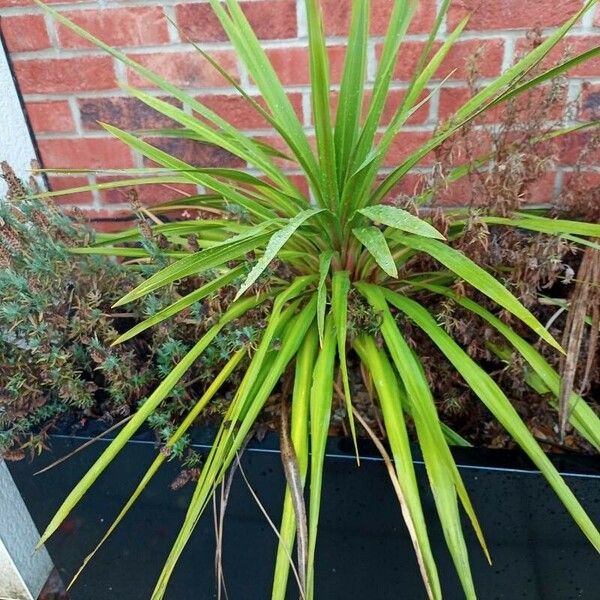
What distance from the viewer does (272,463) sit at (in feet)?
3.64

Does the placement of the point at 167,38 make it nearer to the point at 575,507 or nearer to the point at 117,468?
the point at 117,468

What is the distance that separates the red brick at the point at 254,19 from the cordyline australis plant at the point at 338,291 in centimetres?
36

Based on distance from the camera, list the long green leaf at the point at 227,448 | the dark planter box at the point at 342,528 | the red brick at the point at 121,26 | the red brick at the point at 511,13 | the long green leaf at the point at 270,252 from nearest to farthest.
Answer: the long green leaf at the point at 270,252, the long green leaf at the point at 227,448, the dark planter box at the point at 342,528, the red brick at the point at 511,13, the red brick at the point at 121,26

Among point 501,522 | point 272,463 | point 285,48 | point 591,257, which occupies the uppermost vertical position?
point 285,48

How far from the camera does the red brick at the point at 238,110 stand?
61.9 inches

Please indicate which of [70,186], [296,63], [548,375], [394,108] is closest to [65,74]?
[70,186]

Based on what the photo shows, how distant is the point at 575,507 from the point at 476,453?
20 centimetres

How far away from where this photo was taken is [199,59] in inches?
60.4

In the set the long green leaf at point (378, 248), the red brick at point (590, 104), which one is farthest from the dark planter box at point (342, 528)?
the red brick at point (590, 104)

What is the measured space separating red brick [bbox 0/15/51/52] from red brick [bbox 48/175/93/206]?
34 centimetres

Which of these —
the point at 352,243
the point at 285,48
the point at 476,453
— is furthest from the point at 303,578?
the point at 285,48

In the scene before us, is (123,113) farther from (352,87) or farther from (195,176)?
(352,87)

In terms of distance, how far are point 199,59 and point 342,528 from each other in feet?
3.76

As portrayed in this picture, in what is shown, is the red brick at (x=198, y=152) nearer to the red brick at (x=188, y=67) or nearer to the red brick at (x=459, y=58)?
the red brick at (x=188, y=67)
